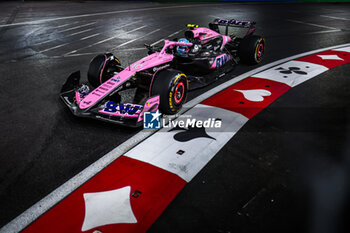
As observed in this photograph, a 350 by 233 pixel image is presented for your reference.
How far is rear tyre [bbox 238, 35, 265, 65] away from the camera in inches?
234

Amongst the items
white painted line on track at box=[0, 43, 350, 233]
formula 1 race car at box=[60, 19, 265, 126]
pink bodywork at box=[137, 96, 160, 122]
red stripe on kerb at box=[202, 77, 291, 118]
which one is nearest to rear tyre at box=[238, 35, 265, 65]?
formula 1 race car at box=[60, 19, 265, 126]

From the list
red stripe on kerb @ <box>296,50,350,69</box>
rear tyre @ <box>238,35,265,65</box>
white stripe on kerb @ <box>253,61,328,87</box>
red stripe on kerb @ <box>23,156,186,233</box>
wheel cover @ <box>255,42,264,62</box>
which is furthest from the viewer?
red stripe on kerb @ <box>296,50,350,69</box>

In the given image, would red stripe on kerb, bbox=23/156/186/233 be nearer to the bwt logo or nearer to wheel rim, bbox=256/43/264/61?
the bwt logo

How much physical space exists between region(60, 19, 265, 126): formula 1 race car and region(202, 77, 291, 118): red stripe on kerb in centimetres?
44

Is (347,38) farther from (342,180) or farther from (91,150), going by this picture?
(91,150)

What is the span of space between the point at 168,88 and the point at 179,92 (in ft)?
1.26

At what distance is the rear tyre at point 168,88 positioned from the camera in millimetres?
3871

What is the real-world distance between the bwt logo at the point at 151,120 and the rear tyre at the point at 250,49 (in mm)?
3093

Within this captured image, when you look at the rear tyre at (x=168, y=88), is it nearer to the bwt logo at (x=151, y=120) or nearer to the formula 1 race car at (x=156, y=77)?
the formula 1 race car at (x=156, y=77)

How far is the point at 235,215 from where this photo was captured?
241cm

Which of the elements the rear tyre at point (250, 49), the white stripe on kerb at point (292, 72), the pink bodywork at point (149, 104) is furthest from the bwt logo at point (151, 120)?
the rear tyre at point (250, 49)

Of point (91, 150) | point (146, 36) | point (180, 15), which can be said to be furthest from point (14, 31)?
point (91, 150)

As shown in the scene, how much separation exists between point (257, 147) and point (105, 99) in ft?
7.15

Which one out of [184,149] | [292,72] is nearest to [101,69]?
[184,149]
